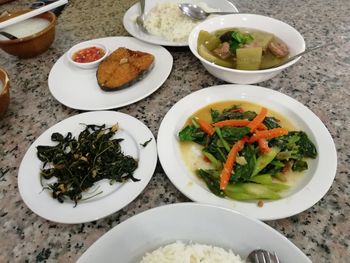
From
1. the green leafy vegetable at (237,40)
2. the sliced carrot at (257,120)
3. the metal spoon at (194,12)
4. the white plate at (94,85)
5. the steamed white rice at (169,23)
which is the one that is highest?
the green leafy vegetable at (237,40)

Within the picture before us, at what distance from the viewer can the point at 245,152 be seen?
1130 millimetres

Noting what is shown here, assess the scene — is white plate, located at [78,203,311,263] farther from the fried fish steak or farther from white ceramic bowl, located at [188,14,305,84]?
the fried fish steak

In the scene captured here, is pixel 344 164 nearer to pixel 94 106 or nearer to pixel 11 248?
pixel 94 106

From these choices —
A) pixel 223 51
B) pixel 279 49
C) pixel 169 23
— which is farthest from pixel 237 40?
pixel 169 23

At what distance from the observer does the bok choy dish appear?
1.05 meters

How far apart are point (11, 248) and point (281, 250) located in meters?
0.86

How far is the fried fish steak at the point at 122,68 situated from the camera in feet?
4.91

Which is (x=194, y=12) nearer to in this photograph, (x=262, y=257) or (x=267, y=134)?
(x=267, y=134)

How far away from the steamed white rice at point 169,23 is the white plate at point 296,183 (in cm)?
52

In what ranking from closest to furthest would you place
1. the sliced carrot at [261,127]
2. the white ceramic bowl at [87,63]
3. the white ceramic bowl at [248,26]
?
the sliced carrot at [261,127], the white ceramic bowl at [248,26], the white ceramic bowl at [87,63]

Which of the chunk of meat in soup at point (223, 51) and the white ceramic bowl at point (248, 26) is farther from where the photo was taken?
the chunk of meat in soup at point (223, 51)

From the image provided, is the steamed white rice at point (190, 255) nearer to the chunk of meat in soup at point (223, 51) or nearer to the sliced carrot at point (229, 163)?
the sliced carrot at point (229, 163)

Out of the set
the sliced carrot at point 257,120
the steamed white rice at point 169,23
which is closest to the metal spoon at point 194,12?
the steamed white rice at point 169,23

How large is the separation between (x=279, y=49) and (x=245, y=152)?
65 centimetres
